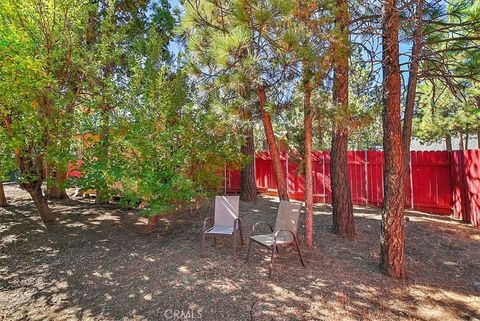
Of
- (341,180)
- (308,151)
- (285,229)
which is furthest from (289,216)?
(341,180)

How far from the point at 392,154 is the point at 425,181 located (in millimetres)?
4182

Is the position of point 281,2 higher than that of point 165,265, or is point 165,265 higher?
point 281,2

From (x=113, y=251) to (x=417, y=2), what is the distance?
516 centimetres

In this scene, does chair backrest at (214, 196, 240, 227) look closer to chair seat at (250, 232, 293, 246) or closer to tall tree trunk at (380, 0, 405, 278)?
chair seat at (250, 232, 293, 246)

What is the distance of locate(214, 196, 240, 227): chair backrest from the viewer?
15.5 ft

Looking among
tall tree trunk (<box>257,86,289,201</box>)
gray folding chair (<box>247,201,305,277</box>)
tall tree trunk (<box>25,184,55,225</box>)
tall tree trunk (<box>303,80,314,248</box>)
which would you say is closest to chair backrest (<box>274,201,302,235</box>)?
gray folding chair (<box>247,201,305,277</box>)

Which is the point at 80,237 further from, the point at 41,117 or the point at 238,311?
the point at 238,311

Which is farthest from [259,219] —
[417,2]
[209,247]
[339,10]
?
[417,2]

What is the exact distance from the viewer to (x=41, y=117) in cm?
470

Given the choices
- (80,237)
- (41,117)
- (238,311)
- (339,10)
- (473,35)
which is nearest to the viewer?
(238,311)

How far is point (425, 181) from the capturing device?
22.2 ft

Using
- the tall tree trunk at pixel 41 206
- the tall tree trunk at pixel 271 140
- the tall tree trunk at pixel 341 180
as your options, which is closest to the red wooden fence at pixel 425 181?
the tall tree trunk at pixel 341 180

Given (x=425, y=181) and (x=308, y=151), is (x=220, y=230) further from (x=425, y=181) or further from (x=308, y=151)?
(x=425, y=181)

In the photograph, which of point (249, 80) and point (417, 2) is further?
point (249, 80)
